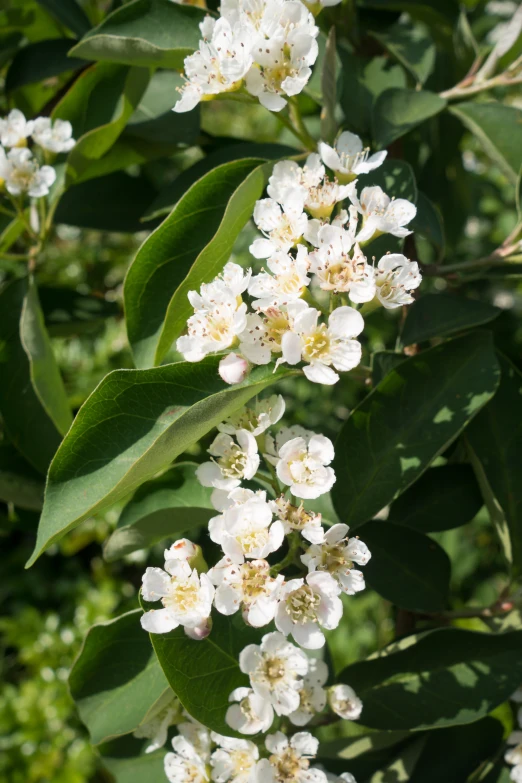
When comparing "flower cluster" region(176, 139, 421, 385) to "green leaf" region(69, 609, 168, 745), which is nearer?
"flower cluster" region(176, 139, 421, 385)

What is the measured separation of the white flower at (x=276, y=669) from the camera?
872 millimetres

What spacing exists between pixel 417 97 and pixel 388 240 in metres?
0.30

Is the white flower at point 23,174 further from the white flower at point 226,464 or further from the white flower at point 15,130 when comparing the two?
the white flower at point 226,464

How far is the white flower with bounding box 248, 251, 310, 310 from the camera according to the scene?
892mm

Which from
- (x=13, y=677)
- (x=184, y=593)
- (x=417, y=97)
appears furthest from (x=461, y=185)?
(x=13, y=677)

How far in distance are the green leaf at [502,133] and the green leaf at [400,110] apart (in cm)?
10

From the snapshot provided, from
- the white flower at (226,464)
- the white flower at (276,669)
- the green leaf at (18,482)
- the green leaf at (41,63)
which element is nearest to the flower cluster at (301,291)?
the white flower at (226,464)

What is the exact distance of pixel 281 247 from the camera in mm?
941

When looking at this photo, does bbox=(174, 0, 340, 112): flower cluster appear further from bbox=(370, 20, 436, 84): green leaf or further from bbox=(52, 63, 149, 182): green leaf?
bbox=(370, 20, 436, 84): green leaf

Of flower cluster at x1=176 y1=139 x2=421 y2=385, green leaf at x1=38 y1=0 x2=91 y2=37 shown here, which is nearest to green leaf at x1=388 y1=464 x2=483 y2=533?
flower cluster at x1=176 y1=139 x2=421 y2=385

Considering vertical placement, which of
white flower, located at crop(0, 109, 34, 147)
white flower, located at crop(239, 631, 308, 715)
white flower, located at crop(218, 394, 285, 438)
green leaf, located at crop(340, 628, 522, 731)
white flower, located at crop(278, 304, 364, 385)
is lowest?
green leaf, located at crop(340, 628, 522, 731)

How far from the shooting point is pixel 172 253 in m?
1.05

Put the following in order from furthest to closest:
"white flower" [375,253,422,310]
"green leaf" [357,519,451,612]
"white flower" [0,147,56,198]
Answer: "white flower" [0,147,56,198]
"green leaf" [357,519,451,612]
"white flower" [375,253,422,310]

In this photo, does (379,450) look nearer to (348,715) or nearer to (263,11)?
(348,715)
